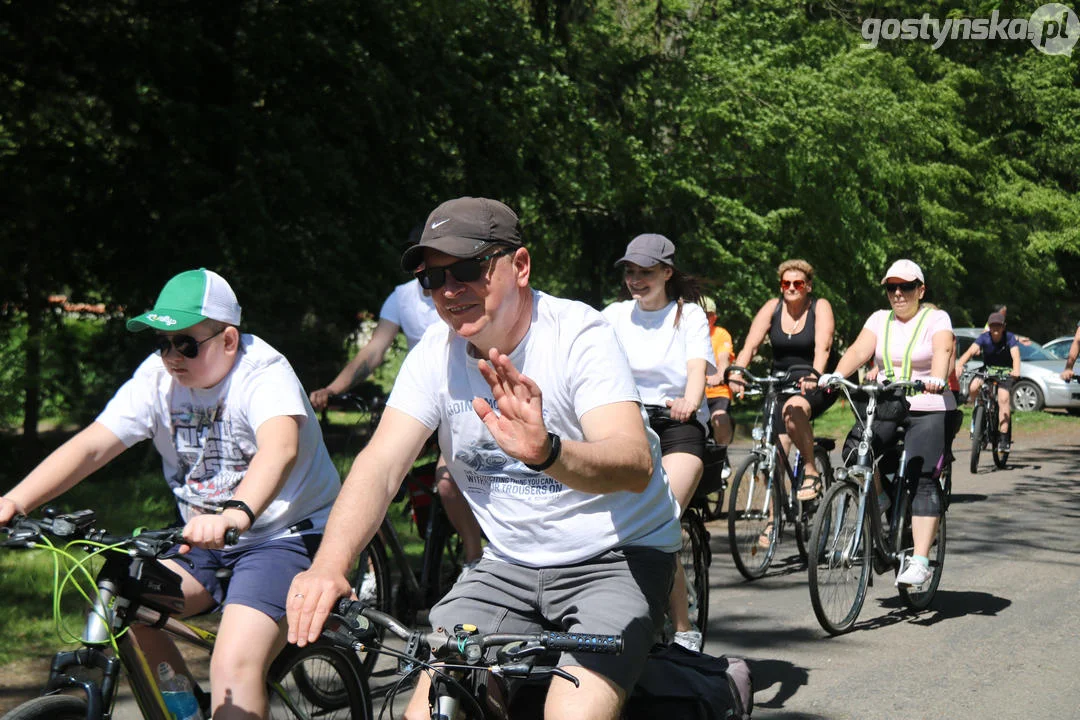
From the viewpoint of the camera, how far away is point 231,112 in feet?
44.9

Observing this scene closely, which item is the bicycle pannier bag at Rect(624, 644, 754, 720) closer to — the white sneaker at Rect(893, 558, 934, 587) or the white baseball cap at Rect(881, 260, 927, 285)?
the white sneaker at Rect(893, 558, 934, 587)

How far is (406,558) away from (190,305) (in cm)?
276

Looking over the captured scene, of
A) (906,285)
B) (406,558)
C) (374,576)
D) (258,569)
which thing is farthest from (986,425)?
(258,569)

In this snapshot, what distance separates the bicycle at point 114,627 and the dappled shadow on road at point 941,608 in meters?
4.02

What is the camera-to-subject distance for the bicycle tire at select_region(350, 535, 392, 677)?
5.70 metres

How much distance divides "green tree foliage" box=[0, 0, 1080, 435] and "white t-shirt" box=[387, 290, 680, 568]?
28.6 ft

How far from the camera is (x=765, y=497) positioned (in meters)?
8.55

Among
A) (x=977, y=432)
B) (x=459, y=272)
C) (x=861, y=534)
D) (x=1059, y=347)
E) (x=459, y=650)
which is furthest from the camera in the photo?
(x=1059, y=347)

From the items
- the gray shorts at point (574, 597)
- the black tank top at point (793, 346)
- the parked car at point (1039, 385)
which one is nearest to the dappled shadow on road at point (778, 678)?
the gray shorts at point (574, 597)

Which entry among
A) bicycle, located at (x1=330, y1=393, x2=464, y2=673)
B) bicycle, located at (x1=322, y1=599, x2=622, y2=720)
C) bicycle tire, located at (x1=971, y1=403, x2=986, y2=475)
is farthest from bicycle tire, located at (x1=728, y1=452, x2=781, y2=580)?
bicycle tire, located at (x1=971, y1=403, x2=986, y2=475)

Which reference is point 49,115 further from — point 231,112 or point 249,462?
point 249,462

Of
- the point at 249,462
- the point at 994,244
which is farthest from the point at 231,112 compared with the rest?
the point at 994,244

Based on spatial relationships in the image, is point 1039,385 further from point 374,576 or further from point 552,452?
point 552,452

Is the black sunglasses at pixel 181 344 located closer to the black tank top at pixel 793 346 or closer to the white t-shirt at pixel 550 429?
the white t-shirt at pixel 550 429
